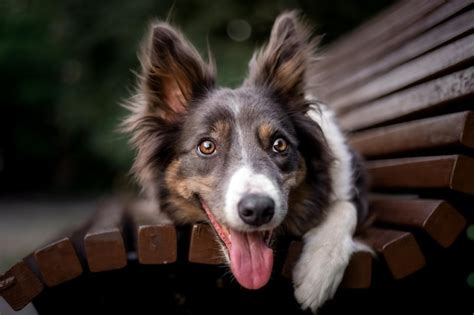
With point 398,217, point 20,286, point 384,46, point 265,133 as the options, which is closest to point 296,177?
point 265,133

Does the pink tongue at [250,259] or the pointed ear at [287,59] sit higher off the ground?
the pointed ear at [287,59]

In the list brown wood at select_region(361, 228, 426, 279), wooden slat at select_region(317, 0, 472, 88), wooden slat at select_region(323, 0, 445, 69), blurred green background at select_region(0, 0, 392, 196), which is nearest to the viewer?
brown wood at select_region(361, 228, 426, 279)

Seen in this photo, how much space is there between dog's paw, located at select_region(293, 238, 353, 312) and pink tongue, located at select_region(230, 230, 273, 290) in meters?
0.21

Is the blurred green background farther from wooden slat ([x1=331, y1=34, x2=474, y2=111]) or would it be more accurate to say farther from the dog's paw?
the dog's paw

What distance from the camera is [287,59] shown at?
3.91m

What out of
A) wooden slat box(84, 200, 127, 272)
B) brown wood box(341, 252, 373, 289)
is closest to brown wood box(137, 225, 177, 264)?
wooden slat box(84, 200, 127, 272)

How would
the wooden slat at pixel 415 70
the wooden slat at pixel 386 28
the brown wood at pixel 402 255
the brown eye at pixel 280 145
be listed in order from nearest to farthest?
the brown wood at pixel 402 255 → the wooden slat at pixel 415 70 → the brown eye at pixel 280 145 → the wooden slat at pixel 386 28

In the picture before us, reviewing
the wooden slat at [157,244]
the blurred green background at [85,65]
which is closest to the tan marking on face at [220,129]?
the wooden slat at [157,244]

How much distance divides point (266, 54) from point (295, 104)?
1.48 ft

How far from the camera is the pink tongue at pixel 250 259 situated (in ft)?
9.32

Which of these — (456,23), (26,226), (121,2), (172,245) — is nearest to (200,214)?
(172,245)

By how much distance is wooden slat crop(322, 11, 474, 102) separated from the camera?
3506mm

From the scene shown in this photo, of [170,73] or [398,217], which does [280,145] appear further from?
[170,73]

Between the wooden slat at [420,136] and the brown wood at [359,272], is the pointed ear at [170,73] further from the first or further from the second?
the brown wood at [359,272]
